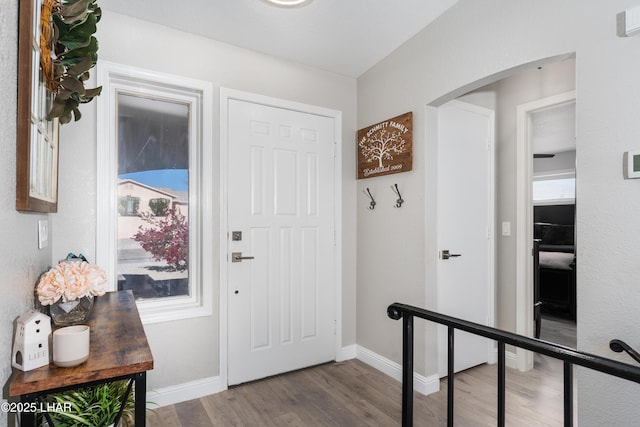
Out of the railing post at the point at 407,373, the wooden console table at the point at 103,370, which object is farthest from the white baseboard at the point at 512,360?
the wooden console table at the point at 103,370

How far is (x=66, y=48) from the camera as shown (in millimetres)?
1347

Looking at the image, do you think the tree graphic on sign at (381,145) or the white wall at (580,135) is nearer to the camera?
the white wall at (580,135)

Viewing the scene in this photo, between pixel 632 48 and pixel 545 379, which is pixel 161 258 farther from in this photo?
pixel 545 379

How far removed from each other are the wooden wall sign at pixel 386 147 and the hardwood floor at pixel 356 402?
1.69 m

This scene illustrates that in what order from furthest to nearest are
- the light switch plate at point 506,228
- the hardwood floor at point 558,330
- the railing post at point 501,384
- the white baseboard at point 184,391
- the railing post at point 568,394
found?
the hardwood floor at point 558,330
the light switch plate at point 506,228
the white baseboard at point 184,391
the railing post at point 501,384
the railing post at point 568,394

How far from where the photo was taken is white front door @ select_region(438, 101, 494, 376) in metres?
2.78

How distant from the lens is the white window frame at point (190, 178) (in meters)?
2.24

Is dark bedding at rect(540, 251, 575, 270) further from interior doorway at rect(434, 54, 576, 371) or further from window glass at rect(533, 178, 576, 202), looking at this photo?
interior doorway at rect(434, 54, 576, 371)

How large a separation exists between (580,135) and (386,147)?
143 centimetres

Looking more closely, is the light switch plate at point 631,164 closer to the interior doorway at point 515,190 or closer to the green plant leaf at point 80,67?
the interior doorway at point 515,190

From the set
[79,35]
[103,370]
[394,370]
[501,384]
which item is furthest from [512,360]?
[79,35]

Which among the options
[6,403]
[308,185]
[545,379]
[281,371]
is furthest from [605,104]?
[281,371]

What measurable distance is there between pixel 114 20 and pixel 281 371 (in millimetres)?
2782

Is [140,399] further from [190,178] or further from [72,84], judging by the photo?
[190,178]
